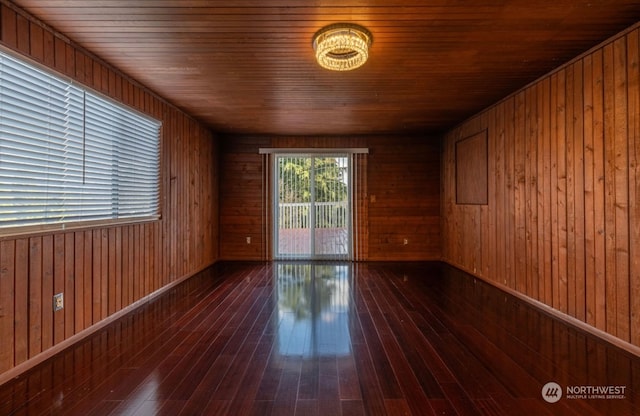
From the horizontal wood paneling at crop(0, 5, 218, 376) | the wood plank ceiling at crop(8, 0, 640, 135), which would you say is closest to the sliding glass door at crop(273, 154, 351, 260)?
the horizontal wood paneling at crop(0, 5, 218, 376)

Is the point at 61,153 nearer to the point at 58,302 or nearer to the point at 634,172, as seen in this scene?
the point at 58,302

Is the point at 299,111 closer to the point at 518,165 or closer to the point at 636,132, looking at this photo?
the point at 518,165

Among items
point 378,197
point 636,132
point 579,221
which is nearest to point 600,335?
point 579,221

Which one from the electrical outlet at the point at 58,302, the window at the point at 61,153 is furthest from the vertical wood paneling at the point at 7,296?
the electrical outlet at the point at 58,302

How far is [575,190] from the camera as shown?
279 cm

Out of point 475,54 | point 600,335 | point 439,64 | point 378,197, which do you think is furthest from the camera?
point 378,197

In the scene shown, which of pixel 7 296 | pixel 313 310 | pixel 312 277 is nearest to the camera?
pixel 7 296

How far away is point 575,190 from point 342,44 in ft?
7.90

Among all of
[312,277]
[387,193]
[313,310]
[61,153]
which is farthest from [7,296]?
[387,193]

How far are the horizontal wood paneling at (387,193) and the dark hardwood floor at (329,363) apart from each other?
2.36m

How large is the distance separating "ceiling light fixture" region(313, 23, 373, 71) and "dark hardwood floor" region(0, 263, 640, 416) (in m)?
2.22

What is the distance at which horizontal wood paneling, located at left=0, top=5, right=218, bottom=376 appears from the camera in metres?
2.03

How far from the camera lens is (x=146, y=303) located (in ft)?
11.3

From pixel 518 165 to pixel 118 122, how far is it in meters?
4.32
